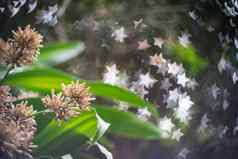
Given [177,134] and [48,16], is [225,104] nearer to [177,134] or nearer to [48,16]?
[177,134]

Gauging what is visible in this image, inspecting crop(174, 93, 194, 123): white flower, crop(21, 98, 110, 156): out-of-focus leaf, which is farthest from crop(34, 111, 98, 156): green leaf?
crop(174, 93, 194, 123): white flower

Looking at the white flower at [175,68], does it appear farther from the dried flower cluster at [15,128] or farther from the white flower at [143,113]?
the dried flower cluster at [15,128]

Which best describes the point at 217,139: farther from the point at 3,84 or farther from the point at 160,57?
the point at 3,84

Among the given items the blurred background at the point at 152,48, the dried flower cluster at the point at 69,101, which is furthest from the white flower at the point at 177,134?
the dried flower cluster at the point at 69,101

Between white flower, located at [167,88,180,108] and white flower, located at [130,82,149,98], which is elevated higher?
white flower, located at [130,82,149,98]

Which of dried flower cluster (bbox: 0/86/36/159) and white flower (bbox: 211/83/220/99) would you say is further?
white flower (bbox: 211/83/220/99)

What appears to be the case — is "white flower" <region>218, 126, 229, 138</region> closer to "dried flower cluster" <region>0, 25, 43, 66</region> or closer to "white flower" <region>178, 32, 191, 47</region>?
"white flower" <region>178, 32, 191, 47</region>

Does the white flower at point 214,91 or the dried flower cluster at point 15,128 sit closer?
the dried flower cluster at point 15,128
